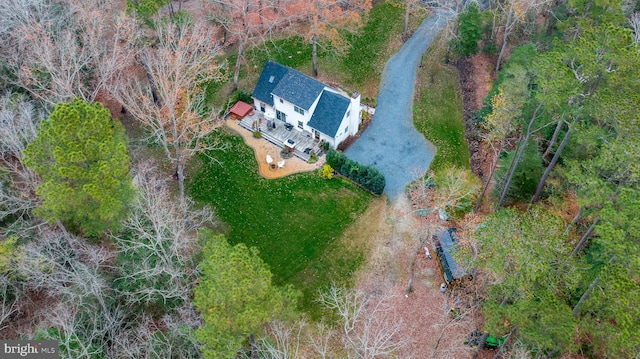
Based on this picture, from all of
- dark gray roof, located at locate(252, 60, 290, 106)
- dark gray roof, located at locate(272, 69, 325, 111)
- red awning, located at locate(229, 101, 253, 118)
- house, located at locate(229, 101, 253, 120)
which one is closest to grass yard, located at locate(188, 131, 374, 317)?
house, located at locate(229, 101, 253, 120)

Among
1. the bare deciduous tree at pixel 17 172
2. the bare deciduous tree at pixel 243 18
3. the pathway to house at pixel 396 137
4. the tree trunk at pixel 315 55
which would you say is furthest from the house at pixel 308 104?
the bare deciduous tree at pixel 17 172

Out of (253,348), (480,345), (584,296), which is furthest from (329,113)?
(584,296)

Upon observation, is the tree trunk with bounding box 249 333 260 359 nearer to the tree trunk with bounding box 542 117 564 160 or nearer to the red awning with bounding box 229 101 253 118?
the red awning with bounding box 229 101 253 118

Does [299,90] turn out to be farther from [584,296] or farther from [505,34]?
[584,296]

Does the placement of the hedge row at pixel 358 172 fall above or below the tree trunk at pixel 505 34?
below

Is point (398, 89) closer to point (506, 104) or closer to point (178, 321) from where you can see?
point (506, 104)

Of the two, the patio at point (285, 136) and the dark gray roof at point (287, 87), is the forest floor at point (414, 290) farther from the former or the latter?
the dark gray roof at point (287, 87)
